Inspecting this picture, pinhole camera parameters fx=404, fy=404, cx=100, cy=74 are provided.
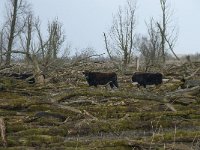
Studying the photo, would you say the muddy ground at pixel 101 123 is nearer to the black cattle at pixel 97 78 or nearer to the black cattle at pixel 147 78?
the black cattle at pixel 97 78

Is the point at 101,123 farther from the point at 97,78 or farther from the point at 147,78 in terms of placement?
the point at 147,78

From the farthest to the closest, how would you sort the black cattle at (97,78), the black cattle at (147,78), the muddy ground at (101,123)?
the black cattle at (97,78) < the black cattle at (147,78) < the muddy ground at (101,123)

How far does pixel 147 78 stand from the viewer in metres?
21.6

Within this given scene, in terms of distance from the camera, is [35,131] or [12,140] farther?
[35,131]

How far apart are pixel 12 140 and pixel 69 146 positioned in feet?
3.41

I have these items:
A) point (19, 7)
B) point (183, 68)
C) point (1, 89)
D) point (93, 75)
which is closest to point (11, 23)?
point (19, 7)

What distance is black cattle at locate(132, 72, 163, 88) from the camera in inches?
827

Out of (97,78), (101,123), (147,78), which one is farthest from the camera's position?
(147,78)

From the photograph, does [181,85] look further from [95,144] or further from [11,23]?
[11,23]

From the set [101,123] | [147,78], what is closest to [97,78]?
[147,78]

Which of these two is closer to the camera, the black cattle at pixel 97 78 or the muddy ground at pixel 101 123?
the muddy ground at pixel 101 123

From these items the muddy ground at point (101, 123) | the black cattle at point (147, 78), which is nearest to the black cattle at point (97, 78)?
the black cattle at point (147, 78)

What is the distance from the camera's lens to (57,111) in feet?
33.9

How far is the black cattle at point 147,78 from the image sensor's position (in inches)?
827
